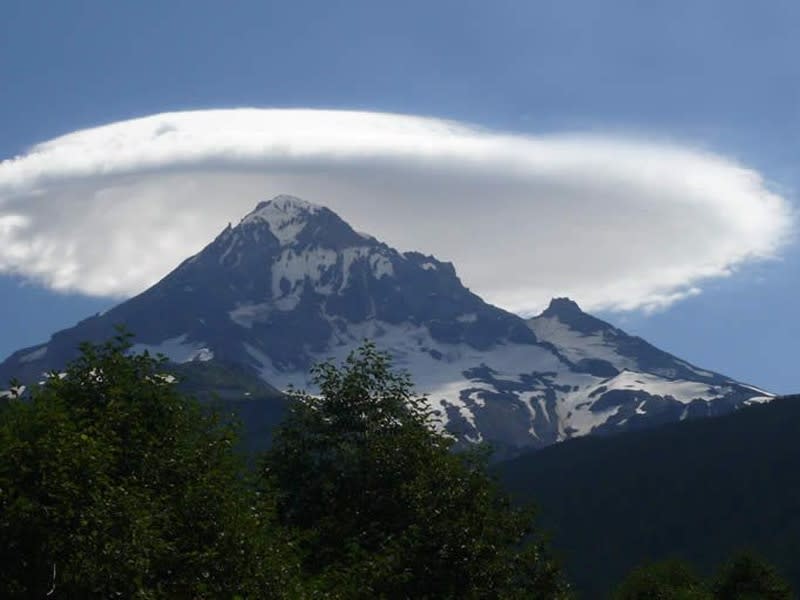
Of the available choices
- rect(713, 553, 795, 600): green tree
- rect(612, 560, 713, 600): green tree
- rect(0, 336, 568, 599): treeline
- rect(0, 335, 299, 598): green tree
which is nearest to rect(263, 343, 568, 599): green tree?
rect(0, 336, 568, 599): treeline

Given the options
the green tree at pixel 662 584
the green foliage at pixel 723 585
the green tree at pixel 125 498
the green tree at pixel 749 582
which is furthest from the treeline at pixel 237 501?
the green tree at pixel 749 582

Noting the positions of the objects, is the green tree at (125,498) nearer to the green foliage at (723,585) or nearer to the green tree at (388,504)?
the green tree at (388,504)

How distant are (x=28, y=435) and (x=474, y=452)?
2582 centimetres

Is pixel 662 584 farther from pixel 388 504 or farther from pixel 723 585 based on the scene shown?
pixel 388 504

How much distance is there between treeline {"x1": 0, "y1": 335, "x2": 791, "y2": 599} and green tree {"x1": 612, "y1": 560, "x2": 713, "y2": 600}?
53179mm

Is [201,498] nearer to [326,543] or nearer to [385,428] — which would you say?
[326,543]

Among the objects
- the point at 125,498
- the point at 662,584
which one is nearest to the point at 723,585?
the point at 662,584

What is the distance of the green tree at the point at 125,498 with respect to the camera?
34594mm

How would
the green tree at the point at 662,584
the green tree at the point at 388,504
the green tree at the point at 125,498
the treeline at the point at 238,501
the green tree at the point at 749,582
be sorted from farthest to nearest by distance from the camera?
the green tree at the point at 662,584
the green tree at the point at 749,582
the green tree at the point at 388,504
the treeline at the point at 238,501
the green tree at the point at 125,498

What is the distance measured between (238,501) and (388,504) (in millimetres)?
13881

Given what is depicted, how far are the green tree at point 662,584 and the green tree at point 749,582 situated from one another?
1928mm

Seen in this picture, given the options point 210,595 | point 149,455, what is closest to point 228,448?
point 149,455

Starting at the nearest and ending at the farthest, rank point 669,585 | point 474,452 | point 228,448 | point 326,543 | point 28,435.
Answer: point 28,435
point 228,448
point 326,543
point 474,452
point 669,585

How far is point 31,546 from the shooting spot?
115 feet
